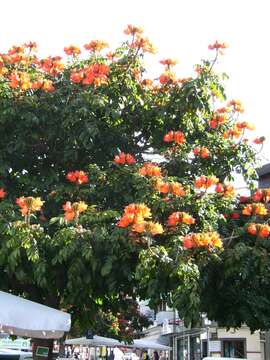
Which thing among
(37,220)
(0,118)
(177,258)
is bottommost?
(177,258)

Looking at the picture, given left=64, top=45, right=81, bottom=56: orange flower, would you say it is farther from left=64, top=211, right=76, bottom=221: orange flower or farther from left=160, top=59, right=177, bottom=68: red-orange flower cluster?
left=64, top=211, right=76, bottom=221: orange flower

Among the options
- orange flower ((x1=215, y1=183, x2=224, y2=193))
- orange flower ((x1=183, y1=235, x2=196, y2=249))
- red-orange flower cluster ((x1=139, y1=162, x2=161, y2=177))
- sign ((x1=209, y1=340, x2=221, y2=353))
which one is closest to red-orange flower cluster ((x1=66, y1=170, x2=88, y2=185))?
red-orange flower cluster ((x1=139, y1=162, x2=161, y2=177))

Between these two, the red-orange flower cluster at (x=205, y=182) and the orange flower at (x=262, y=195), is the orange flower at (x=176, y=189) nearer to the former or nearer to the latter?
the red-orange flower cluster at (x=205, y=182)

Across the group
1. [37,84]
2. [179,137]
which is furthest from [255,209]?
[37,84]

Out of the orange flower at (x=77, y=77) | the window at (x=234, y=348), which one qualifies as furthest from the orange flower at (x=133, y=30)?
the window at (x=234, y=348)

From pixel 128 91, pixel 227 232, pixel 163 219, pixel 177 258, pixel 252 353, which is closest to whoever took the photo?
pixel 177 258

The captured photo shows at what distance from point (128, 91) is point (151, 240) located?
2737mm

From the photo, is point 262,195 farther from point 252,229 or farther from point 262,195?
point 252,229

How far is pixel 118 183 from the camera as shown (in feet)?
25.2

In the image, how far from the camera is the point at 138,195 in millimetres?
7352

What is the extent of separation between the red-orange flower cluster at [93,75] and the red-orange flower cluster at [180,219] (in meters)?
2.47

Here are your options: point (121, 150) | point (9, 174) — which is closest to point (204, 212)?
point (121, 150)

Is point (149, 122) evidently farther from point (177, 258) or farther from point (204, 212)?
A: point (177, 258)

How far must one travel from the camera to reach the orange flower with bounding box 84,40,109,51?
904 centimetres
